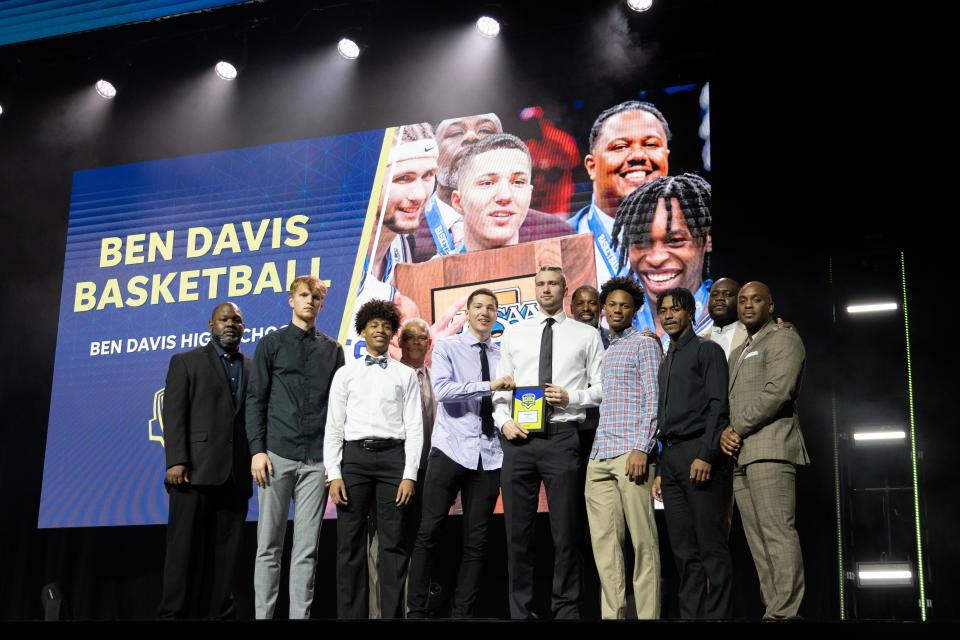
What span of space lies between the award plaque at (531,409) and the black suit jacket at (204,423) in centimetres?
127

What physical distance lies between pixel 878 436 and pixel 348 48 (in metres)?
3.95

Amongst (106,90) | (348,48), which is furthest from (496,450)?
(106,90)

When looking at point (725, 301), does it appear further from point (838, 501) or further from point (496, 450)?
point (496, 450)

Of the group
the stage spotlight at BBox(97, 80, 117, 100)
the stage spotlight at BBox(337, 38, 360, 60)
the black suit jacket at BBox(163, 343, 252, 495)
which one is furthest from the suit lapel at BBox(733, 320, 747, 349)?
the stage spotlight at BBox(97, 80, 117, 100)

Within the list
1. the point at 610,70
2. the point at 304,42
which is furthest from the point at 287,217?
the point at 610,70

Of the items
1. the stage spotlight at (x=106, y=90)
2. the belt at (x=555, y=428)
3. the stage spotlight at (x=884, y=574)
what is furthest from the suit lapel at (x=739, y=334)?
the stage spotlight at (x=106, y=90)

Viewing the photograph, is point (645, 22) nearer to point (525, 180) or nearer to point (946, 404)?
point (525, 180)

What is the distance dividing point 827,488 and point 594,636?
2247mm

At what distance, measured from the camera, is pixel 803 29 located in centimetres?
570

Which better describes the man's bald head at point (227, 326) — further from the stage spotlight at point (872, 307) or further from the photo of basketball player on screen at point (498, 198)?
the stage spotlight at point (872, 307)

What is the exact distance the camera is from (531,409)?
14.1 ft

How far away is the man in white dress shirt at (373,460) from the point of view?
4332mm

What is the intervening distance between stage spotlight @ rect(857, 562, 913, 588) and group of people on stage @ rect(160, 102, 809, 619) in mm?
912

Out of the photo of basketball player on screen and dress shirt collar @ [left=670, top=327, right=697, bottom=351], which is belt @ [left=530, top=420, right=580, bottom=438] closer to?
dress shirt collar @ [left=670, top=327, right=697, bottom=351]
